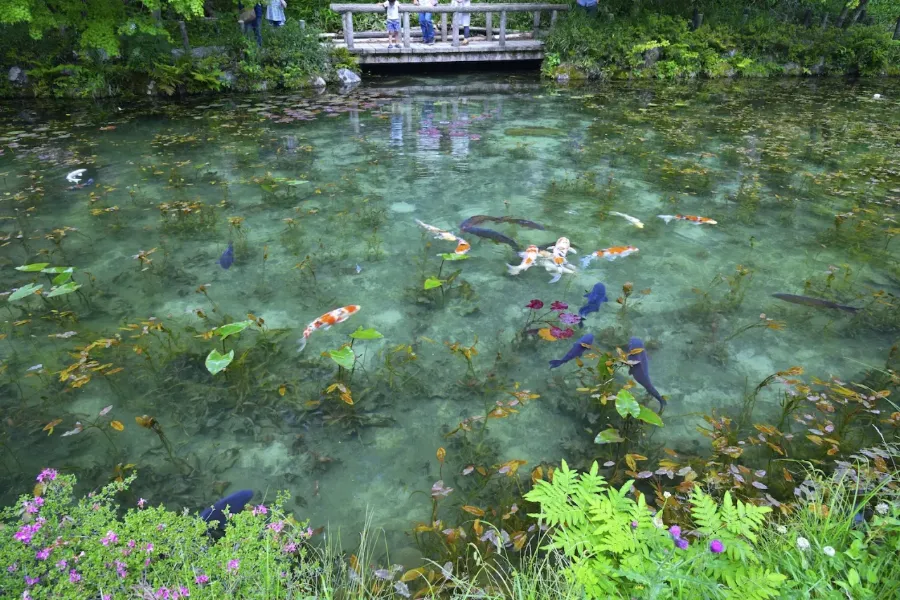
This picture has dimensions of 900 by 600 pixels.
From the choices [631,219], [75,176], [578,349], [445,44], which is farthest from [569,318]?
[445,44]

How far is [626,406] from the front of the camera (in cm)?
311

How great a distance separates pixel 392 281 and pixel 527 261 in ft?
4.67

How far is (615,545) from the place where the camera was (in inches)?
84.3

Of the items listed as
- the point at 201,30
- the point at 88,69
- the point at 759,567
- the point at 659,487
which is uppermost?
the point at 201,30

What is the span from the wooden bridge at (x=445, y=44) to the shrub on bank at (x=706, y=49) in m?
0.92

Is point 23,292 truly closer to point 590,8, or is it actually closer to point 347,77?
point 347,77

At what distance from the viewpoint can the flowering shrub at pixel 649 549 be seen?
1911mm

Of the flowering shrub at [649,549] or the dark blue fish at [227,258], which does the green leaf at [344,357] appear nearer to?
the flowering shrub at [649,549]

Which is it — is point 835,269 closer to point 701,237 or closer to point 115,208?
point 701,237

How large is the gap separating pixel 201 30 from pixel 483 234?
45.2 feet

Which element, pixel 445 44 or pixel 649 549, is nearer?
pixel 649 549

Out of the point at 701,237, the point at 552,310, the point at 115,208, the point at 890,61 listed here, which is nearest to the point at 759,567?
the point at 552,310

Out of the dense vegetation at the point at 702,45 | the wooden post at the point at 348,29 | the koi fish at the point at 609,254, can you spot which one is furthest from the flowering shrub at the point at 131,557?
the dense vegetation at the point at 702,45

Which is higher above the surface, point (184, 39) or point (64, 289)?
point (184, 39)
